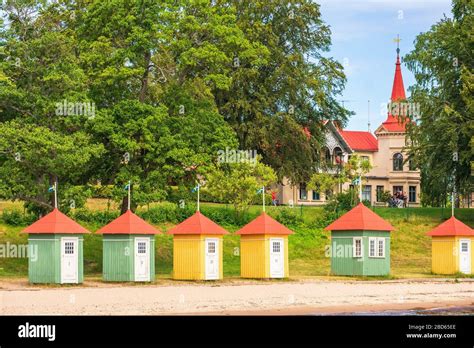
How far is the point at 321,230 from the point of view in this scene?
243ft

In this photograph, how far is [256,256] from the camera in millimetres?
55375

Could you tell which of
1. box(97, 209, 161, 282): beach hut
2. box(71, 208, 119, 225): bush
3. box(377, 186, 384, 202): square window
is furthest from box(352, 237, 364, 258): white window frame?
box(377, 186, 384, 202): square window

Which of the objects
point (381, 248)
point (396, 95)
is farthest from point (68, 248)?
point (396, 95)

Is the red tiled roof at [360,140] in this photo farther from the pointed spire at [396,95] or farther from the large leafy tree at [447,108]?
the large leafy tree at [447,108]

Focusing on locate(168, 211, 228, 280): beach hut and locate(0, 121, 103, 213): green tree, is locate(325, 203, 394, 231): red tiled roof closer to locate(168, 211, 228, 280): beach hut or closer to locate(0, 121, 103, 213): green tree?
locate(168, 211, 228, 280): beach hut

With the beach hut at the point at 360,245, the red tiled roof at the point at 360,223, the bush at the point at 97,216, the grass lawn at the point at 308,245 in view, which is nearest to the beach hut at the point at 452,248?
the grass lawn at the point at 308,245

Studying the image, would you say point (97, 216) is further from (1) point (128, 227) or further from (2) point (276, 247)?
(1) point (128, 227)

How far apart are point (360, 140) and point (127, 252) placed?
69.4m

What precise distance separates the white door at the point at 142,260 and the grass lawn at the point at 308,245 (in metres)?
5.10

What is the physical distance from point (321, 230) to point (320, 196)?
33374mm
